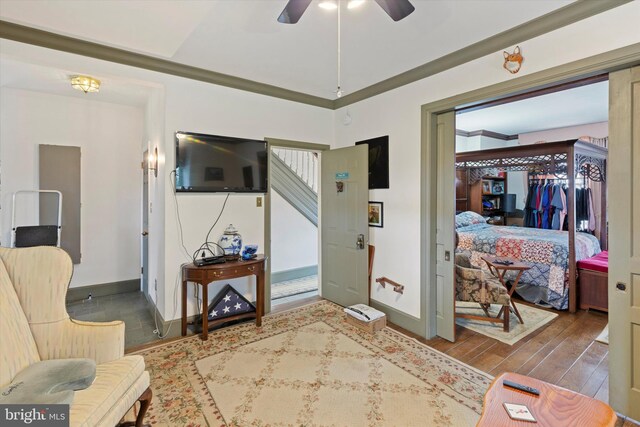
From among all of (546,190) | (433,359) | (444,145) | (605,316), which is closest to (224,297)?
(433,359)

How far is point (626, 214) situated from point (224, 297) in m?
3.41

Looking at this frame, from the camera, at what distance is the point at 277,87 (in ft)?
12.2

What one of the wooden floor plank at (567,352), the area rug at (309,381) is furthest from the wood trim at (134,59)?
the wooden floor plank at (567,352)

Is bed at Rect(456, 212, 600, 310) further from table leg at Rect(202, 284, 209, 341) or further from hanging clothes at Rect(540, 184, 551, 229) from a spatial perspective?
table leg at Rect(202, 284, 209, 341)

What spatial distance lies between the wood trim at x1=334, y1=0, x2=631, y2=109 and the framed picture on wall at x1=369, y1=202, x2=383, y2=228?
1.32 m

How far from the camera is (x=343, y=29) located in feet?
7.98

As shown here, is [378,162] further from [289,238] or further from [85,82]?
[85,82]

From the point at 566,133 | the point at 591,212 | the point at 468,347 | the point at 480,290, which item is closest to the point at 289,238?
the point at 480,290

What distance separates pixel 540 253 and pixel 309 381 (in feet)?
11.9

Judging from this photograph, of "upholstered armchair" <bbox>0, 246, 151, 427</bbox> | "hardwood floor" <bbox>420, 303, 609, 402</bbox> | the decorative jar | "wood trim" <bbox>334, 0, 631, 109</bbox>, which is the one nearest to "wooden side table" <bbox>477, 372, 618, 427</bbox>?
"hardwood floor" <bbox>420, 303, 609, 402</bbox>

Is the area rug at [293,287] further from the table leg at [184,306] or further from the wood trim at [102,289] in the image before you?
the wood trim at [102,289]

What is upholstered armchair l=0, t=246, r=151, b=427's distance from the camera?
64.1 inches

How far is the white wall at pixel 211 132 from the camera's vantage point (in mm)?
3105

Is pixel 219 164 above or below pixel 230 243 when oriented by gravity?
above
